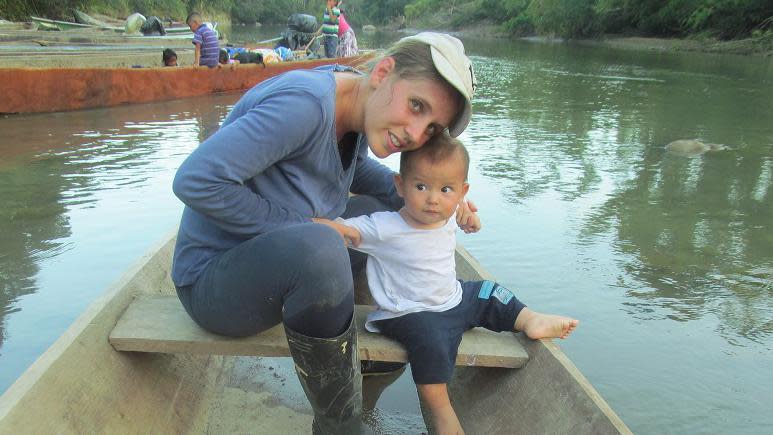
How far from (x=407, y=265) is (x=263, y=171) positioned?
0.57 metres

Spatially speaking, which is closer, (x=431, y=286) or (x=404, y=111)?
(x=404, y=111)

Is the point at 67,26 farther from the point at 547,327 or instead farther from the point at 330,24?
the point at 547,327

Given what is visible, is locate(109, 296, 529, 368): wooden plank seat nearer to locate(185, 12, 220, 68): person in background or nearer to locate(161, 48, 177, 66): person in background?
locate(185, 12, 220, 68): person in background

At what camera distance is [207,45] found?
31.2ft

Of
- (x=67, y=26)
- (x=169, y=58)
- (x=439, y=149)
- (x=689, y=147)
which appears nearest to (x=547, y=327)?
(x=439, y=149)

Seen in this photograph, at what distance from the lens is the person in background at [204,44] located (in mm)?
9359

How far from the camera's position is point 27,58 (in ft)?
27.0

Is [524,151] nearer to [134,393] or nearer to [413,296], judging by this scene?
[413,296]

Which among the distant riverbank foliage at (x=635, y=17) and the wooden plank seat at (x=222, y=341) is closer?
the wooden plank seat at (x=222, y=341)

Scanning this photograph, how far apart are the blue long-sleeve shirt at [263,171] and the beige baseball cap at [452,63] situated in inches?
10.8

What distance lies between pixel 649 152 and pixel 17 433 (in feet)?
21.0

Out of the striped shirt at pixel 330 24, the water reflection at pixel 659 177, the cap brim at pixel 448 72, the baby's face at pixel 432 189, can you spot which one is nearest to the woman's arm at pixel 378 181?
the baby's face at pixel 432 189

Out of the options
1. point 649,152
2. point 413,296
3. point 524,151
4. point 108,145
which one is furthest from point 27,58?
point 413,296

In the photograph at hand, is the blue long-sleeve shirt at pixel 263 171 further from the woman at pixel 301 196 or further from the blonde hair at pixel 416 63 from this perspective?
the blonde hair at pixel 416 63
